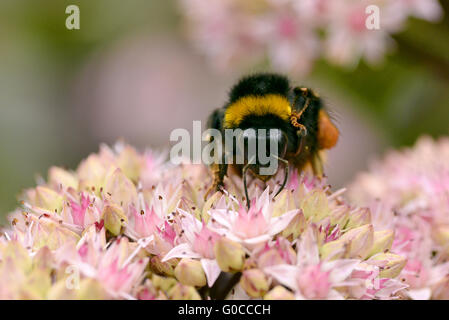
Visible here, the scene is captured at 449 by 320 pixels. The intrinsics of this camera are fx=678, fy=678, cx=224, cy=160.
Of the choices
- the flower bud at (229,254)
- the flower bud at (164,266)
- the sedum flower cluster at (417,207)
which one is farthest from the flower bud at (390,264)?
the flower bud at (164,266)

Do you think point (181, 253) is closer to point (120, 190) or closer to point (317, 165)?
point (120, 190)

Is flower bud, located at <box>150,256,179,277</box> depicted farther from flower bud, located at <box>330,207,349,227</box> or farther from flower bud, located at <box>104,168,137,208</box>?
flower bud, located at <box>330,207,349,227</box>

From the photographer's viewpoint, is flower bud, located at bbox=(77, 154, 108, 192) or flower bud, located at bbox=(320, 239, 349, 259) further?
flower bud, located at bbox=(77, 154, 108, 192)

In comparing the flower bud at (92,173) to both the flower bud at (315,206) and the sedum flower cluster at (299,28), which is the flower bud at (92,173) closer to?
the flower bud at (315,206)

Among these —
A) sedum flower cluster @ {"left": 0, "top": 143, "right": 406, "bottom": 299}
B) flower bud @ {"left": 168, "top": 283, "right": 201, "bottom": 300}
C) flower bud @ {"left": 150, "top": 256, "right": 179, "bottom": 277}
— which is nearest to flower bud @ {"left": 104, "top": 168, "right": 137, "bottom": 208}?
sedum flower cluster @ {"left": 0, "top": 143, "right": 406, "bottom": 299}

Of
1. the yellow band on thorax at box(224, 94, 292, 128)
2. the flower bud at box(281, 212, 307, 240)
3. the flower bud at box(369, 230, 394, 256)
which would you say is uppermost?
the yellow band on thorax at box(224, 94, 292, 128)

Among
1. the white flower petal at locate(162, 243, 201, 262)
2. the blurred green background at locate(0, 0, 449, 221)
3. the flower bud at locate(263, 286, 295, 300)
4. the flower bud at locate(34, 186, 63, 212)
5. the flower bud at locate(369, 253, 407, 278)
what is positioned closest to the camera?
the flower bud at locate(263, 286, 295, 300)
